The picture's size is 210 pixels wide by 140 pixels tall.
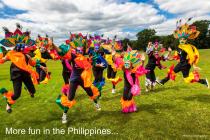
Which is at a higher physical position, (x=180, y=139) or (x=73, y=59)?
(x=73, y=59)

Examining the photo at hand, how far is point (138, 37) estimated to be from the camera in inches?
4584

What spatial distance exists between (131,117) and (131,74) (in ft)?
5.08

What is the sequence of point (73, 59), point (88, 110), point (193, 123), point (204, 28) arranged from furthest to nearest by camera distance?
point (204, 28) → point (88, 110) → point (73, 59) → point (193, 123)

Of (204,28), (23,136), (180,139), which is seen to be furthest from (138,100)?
(204,28)

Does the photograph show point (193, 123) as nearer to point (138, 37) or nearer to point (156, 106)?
point (156, 106)

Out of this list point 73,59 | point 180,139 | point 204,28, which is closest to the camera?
point 180,139

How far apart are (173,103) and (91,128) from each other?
4033mm

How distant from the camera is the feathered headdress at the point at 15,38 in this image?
8297 millimetres

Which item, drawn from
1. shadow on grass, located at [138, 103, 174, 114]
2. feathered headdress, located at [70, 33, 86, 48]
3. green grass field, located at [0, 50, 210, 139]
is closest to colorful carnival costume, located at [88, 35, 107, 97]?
green grass field, located at [0, 50, 210, 139]

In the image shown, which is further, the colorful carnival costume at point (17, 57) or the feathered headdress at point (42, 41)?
the feathered headdress at point (42, 41)

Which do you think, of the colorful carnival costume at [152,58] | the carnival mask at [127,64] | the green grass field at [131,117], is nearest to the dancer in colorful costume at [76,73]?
the green grass field at [131,117]

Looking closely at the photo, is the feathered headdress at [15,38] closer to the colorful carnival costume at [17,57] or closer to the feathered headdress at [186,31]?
the colorful carnival costume at [17,57]

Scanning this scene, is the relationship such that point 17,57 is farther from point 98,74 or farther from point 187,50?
point 187,50

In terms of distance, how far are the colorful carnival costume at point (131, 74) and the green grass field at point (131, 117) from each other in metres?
0.38
